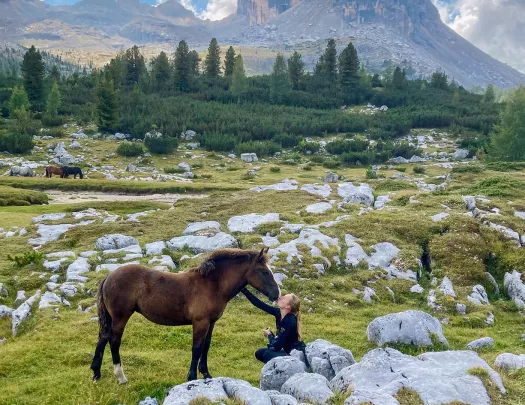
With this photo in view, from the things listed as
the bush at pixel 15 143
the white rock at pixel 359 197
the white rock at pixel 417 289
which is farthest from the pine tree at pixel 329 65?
the white rock at pixel 417 289

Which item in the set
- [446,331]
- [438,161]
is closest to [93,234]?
[446,331]

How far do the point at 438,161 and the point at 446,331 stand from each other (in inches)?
2127

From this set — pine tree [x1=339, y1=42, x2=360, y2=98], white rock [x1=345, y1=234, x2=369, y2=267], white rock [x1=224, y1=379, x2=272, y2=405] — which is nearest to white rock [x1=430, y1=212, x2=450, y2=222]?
white rock [x1=345, y1=234, x2=369, y2=267]

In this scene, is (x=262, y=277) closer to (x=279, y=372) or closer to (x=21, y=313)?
(x=279, y=372)

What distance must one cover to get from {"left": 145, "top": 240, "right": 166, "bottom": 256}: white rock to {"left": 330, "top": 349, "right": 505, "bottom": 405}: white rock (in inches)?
481

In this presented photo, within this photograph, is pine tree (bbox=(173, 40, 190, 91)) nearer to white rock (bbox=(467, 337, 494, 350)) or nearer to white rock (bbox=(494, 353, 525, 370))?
white rock (bbox=(467, 337, 494, 350))

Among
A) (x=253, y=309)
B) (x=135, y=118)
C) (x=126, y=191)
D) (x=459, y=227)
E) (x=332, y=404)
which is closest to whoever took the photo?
(x=332, y=404)

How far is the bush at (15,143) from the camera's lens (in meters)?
56.2

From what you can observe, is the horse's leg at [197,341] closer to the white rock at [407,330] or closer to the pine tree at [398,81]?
the white rock at [407,330]

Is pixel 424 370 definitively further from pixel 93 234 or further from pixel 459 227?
pixel 93 234

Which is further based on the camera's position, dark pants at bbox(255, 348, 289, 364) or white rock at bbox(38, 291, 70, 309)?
white rock at bbox(38, 291, 70, 309)

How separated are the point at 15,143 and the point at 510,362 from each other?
61.6 metres

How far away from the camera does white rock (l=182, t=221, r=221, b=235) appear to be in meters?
21.8

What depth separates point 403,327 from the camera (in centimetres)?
1242
